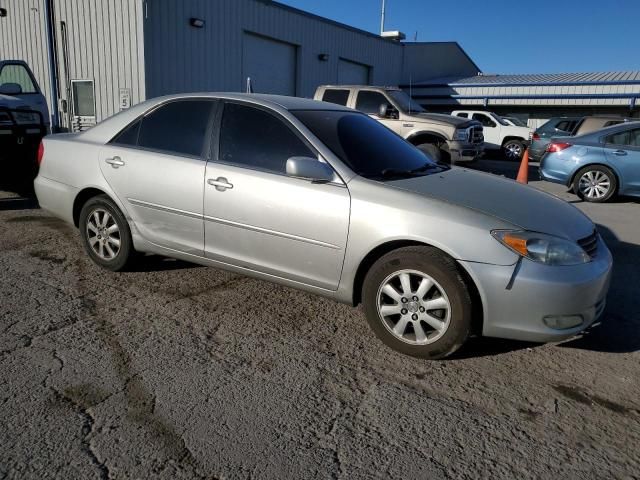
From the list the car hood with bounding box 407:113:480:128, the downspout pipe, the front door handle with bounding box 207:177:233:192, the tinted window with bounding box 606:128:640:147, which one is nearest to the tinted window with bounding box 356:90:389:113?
the car hood with bounding box 407:113:480:128

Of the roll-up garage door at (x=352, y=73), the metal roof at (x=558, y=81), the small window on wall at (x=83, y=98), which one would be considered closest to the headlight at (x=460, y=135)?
the small window on wall at (x=83, y=98)

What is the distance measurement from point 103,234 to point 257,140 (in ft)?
5.69

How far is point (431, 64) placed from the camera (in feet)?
98.5

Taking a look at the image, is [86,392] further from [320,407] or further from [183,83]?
[183,83]

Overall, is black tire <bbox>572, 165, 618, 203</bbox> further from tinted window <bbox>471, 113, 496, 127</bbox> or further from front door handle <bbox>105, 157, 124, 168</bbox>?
tinted window <bbox>471, 113, 496, 127</bbox>

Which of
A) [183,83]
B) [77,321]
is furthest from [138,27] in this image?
[77,321]

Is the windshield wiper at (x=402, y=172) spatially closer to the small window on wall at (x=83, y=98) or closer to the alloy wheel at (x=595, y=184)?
the alloy wheel at (x=595, y=184)

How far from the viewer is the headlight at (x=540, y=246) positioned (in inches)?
118

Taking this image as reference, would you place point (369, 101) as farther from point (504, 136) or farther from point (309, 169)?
point (504, 136)

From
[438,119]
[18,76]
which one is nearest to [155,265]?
[18,76]

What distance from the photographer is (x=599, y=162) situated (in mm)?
9125

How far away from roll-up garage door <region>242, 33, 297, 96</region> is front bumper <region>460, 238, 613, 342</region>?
47.2 ft

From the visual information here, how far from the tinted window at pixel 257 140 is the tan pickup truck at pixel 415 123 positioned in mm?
7409

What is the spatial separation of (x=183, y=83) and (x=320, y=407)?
13018 mm
